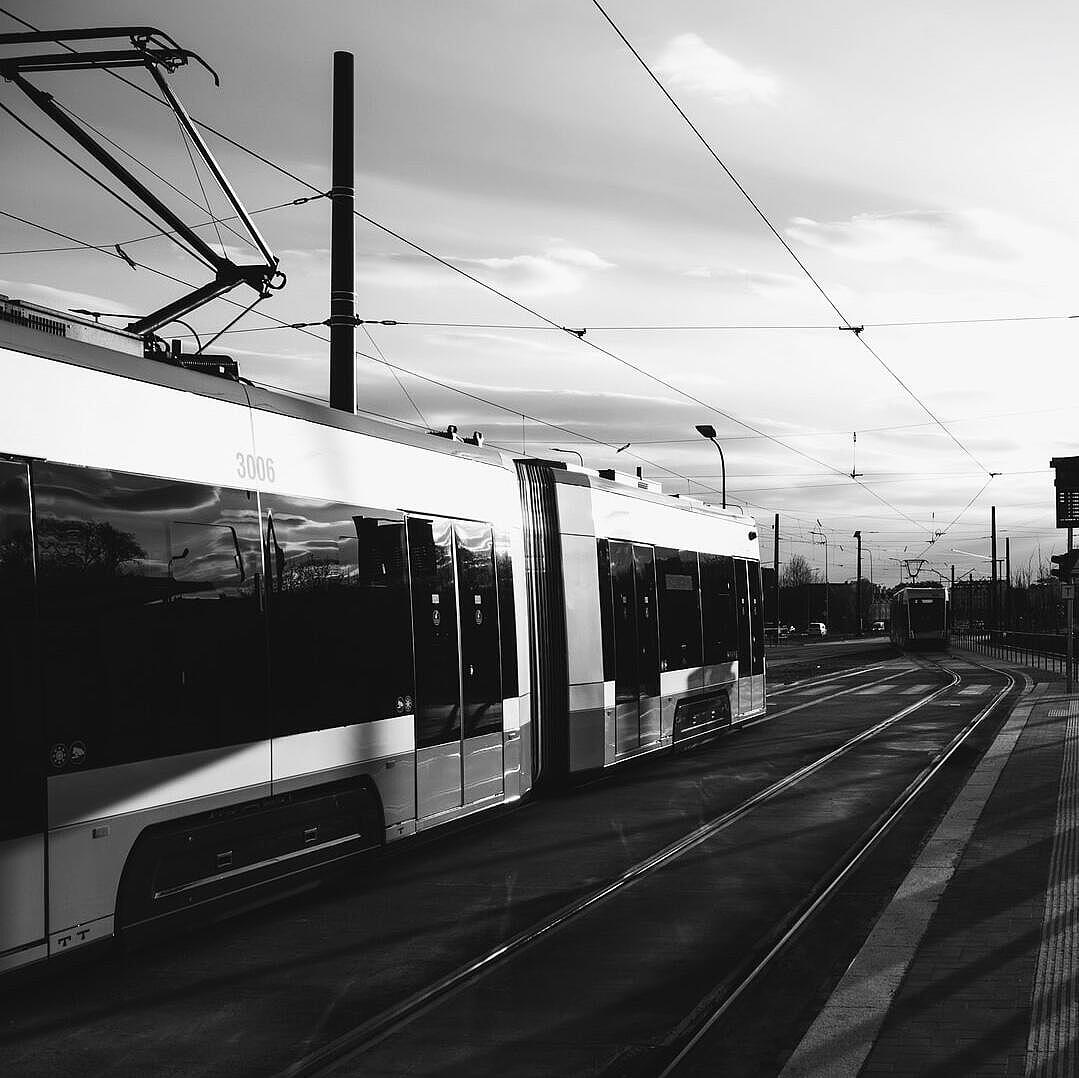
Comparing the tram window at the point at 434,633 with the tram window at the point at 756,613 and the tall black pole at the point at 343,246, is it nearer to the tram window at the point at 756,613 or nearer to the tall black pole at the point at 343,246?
the tall black pole at the point at 343,246

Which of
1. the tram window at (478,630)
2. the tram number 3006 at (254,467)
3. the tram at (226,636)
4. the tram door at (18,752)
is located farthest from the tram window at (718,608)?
the tram door at (18,752)

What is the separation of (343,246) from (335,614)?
6002 mm

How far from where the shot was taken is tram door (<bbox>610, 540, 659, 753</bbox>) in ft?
49.1

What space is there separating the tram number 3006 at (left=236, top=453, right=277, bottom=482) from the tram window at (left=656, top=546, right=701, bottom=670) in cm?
856

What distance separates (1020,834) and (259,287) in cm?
735

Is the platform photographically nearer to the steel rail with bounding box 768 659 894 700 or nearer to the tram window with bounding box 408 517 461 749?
the tram window with bounding box 408 517 461 749

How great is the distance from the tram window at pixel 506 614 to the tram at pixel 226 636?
0.03 meters

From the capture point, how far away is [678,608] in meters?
17.3

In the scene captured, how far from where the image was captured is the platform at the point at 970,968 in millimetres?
5613

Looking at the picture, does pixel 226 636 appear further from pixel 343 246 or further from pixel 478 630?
pixel 343 246

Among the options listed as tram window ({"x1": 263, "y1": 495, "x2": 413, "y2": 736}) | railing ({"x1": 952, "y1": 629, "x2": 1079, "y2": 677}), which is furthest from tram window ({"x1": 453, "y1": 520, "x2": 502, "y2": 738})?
railing ({"x1": 952, "y1": 629, "x2": 1079, "y2": 677})

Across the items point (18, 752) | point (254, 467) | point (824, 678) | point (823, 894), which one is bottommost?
point (824, 678)

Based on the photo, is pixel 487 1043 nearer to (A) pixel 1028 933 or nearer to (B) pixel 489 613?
(A) pixel 1028 933

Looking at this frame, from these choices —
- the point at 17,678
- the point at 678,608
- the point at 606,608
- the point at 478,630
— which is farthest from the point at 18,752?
the point at 678,608
